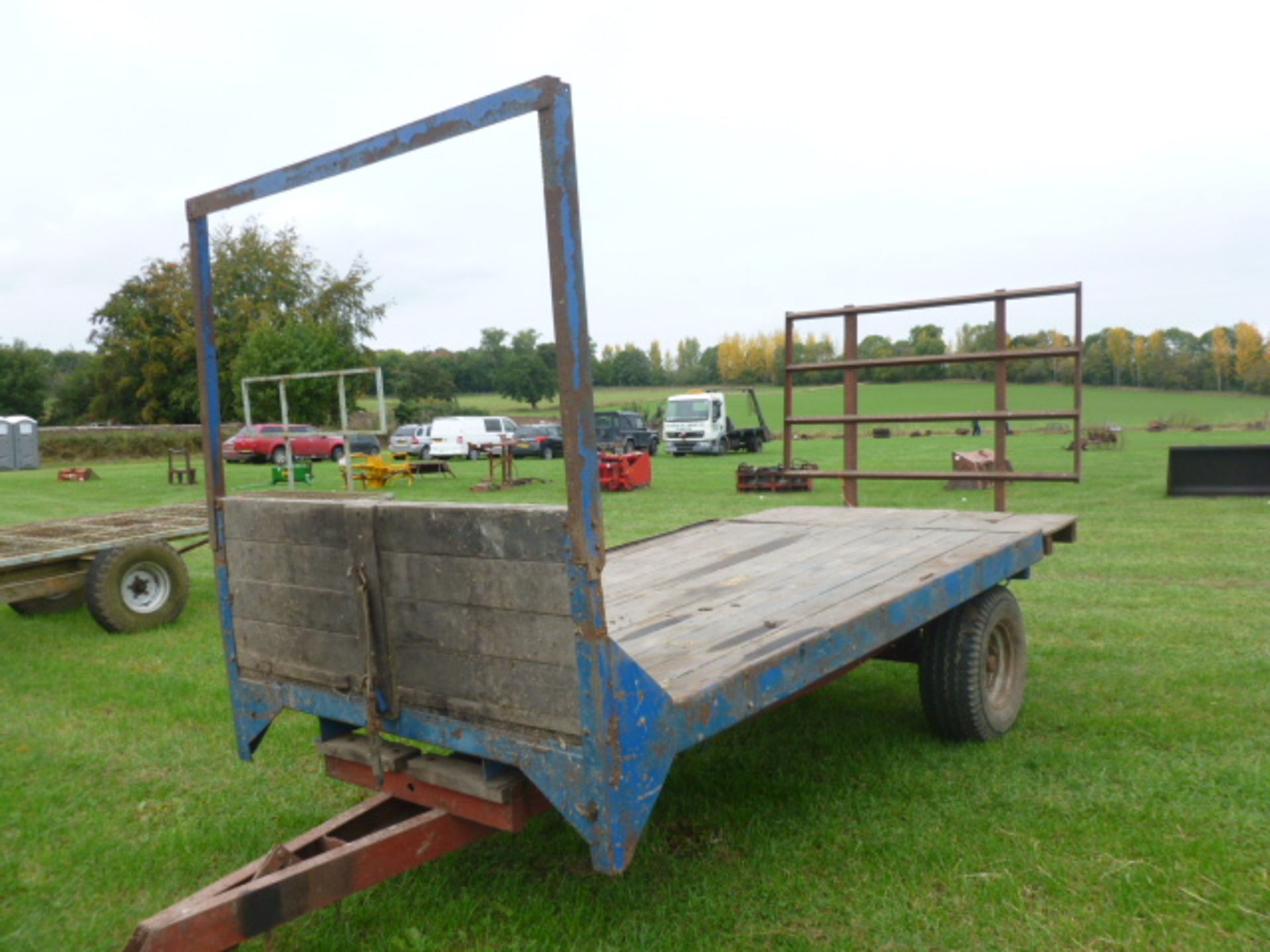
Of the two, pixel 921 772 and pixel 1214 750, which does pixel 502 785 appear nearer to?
pixel 921 772

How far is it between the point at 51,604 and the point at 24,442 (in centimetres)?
3217

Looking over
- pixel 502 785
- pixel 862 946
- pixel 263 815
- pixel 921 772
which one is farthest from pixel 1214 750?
pixel 263 815

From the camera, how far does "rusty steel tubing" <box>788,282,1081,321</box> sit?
635 cm

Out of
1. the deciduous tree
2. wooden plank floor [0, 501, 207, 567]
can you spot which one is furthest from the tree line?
wooden plank floor [0, 501, 207, 567]

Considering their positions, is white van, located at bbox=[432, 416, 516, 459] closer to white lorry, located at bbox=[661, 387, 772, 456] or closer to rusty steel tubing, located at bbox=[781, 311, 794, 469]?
white lorry, located at bbox=[661, 387, 772, 456]

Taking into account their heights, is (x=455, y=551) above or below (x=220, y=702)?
above

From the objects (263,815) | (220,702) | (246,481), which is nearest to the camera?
(263,815)

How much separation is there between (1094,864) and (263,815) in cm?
294

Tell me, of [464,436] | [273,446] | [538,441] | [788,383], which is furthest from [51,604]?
[273,446]

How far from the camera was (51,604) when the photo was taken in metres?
8.00

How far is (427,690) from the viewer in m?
2.76

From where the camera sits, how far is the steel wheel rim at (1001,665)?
4527 mm

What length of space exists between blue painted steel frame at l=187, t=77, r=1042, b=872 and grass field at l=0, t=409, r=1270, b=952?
0.64 meters

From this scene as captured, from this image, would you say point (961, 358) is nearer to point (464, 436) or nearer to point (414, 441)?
point (464, 436)
